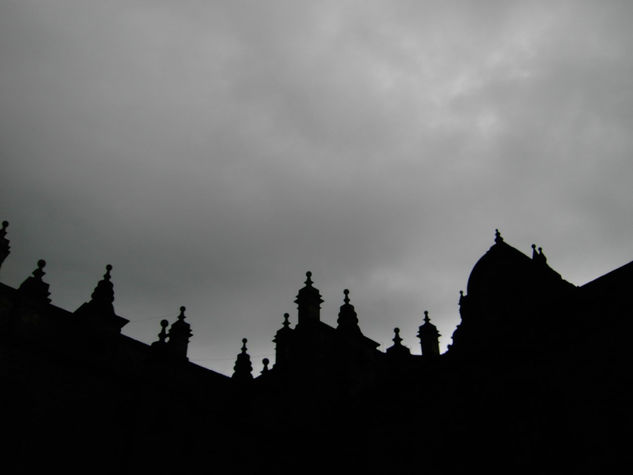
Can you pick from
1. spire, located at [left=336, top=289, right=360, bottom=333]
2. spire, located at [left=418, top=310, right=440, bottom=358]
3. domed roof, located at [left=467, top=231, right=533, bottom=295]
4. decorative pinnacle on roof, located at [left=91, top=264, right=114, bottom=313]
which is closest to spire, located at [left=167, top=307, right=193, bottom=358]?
decorative pinnacle on roof, located at [left=91, top=264, right=114, bottom=313]

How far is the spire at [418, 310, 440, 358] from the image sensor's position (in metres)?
23.2

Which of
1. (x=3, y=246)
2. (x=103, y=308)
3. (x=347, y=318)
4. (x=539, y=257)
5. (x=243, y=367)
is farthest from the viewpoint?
(x=243, y=367)

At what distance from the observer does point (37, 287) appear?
17469mm

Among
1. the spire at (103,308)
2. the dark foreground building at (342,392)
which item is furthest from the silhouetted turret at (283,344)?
the spire at (103,308)

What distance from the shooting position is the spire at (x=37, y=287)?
17.3 m

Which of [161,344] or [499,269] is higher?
[499,269]

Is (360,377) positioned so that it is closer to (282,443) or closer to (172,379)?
(282,443)

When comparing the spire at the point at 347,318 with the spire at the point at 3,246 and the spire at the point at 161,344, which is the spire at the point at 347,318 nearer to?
the spire at the point at 161,344

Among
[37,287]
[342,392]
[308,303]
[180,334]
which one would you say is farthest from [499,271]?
[37,287]

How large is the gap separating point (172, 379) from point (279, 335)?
16.9ft

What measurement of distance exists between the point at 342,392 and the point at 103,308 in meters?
8.93

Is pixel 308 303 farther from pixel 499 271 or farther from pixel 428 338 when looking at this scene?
pixel 499 271

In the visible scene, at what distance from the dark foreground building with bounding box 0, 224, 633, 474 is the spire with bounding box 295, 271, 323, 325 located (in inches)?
2.0

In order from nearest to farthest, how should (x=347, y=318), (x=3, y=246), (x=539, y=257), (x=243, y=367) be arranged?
(x=3, y=246)
(x=347, y=318)
(x=539, y=257)
(x=243, y=367)
